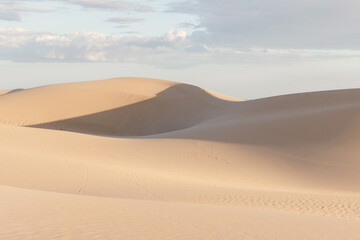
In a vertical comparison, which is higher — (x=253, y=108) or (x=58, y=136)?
(x=253, y=108)

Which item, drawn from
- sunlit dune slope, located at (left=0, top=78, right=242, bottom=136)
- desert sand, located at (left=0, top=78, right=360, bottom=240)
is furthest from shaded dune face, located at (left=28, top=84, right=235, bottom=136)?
desert sand, located at (left=0, top=78, right=360, bottom=240)

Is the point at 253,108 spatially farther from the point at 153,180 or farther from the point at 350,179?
the point at 153,180

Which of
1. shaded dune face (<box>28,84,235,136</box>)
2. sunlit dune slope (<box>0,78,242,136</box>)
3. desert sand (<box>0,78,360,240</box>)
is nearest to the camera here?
desert sand (<box>0,78,360,240</box>)

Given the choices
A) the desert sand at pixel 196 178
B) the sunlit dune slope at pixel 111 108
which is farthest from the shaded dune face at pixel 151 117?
the desert sand at pixel 196 178

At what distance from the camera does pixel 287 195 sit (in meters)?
13.2

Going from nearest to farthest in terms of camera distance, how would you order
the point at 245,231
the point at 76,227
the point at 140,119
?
the point at 76,227
the point at 245,231
the point at 140,119

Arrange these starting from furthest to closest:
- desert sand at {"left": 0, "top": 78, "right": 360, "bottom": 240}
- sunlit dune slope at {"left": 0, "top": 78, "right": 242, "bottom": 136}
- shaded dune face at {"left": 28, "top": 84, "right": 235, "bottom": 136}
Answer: sunlit dune slope at {"left": 0, "top": 78, "right": 242, "bottom": 136}, shaded dune face at {"left": 28, "top": 84, "right": 235, "bottom": 136}, desert sand at {"left": 0, "top": 78, "right": 360, "bottom": 240}

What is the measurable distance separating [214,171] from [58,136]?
731cm

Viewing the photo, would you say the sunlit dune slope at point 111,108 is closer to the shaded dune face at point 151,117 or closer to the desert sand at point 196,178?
the shaded dune face at point 151,117

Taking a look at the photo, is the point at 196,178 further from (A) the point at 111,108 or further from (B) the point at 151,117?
(A) the point at 111,108

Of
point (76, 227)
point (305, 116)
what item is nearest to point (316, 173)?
point (305, 116)

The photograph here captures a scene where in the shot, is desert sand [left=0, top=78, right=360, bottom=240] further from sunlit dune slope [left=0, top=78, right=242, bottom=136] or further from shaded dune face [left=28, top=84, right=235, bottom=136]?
sunlit dune slope [left=0, top=78, right=242, bottom=136]

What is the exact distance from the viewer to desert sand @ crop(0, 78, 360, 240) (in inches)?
277

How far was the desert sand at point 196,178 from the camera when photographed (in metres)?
7.04
